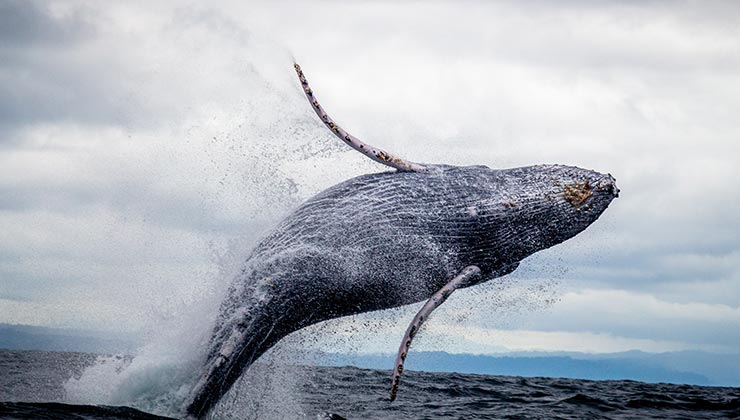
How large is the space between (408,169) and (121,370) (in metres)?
4.29

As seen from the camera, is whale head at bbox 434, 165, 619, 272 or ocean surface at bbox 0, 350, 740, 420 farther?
ocean surface at bbox 0, 350, 740, 420

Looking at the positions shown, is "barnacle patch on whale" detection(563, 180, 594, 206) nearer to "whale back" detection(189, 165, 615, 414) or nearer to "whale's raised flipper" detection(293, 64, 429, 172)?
"whale back" detection(189, 165, 615, 414)

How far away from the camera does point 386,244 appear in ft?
31.6

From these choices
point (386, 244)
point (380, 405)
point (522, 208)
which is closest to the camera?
point (386, 244)

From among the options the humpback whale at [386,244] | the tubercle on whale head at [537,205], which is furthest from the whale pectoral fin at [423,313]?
the tubercle on whale head at [537,205]

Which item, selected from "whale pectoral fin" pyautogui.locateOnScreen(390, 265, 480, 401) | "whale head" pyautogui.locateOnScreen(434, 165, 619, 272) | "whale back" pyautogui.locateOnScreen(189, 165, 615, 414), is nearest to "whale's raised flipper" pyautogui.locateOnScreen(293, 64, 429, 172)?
"whale back" pyautogui.locateOnScreen(189, 165, 615, 414)

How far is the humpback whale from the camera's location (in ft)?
31.5

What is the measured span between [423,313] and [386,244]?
0.87 m

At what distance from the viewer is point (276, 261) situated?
9625 millimetres

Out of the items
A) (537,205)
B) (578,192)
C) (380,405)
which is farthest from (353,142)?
(380,405)

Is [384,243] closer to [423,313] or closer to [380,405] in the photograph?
[423,313]

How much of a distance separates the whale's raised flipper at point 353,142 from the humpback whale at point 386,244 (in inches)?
0.5

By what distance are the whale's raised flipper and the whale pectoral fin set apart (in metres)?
1.37

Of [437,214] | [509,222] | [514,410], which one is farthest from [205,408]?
[514,410]
